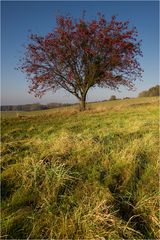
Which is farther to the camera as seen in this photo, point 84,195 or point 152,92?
point 152,92

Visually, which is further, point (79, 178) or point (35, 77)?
point (35, 77)

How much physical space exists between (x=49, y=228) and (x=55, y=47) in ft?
57.1

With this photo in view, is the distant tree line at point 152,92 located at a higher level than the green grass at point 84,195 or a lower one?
higher

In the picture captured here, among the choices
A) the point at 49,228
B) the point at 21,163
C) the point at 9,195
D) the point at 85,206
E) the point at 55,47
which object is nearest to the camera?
the point at 49,228

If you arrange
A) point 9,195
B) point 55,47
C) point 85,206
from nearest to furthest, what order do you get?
point 85,206, point 9,195, point 55,47

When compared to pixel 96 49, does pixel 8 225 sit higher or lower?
lower

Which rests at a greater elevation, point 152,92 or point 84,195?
point 152,92

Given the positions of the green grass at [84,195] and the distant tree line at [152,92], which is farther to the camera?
the distant tree line at [152,92]

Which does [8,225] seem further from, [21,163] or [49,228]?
[21,163]

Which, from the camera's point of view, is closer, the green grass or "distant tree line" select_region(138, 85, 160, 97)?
the green grass

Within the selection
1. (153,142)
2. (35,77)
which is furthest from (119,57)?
(153,142)

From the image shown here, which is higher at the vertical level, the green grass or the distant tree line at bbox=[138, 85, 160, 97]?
the distant tree line at bbox=[138, 85, 160, 97]

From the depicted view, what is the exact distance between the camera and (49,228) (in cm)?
216

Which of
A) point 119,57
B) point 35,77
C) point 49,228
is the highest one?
point 119,57
